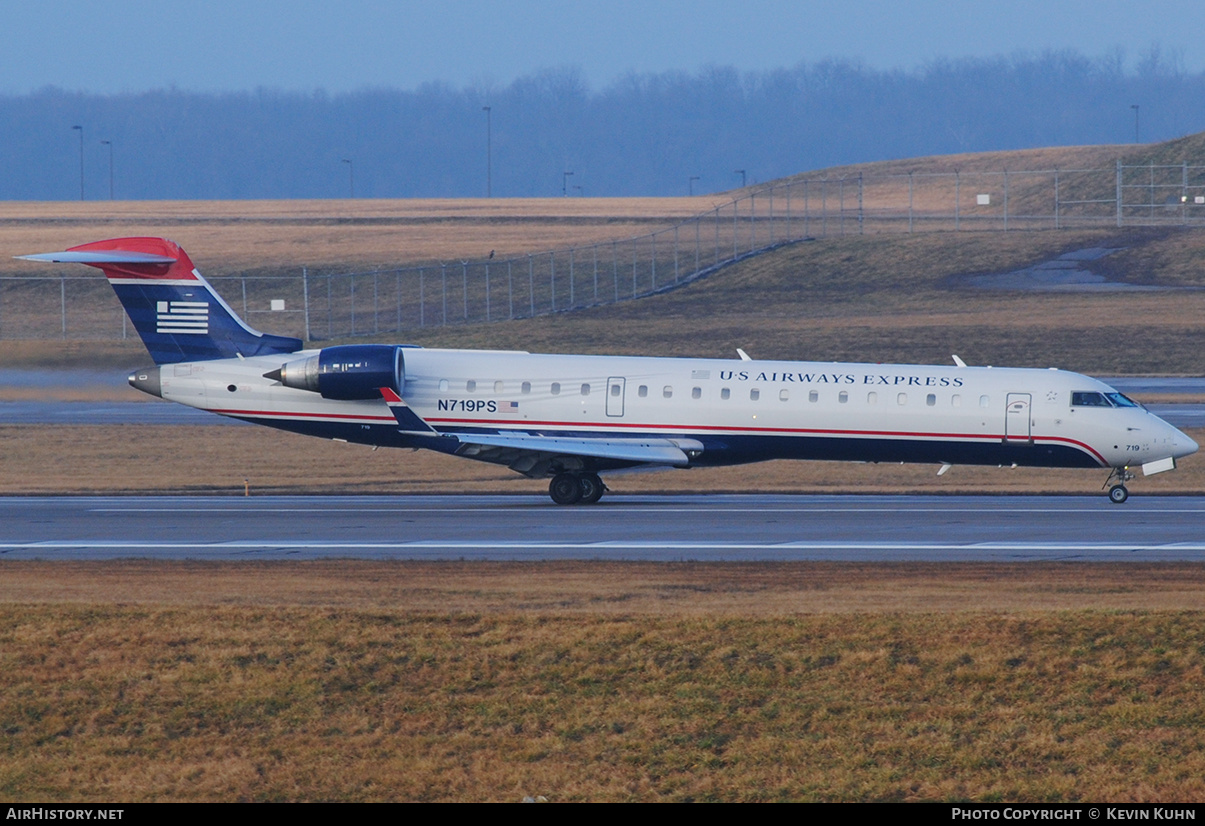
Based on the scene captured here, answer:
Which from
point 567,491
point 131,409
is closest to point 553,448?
point 567,491

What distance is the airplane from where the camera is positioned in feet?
93.7

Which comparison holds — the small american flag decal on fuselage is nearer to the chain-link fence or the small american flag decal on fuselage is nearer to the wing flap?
the wing flap

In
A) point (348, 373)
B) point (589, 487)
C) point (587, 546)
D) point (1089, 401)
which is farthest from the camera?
point (589, 487)

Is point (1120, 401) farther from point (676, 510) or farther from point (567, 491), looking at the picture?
point (567, 491)

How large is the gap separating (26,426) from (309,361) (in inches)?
670

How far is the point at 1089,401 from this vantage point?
2866cm

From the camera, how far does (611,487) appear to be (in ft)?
111

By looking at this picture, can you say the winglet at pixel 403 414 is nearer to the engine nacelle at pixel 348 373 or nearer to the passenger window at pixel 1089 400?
the engine nacelle at pixel 348 373

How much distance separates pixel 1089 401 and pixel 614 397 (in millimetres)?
8900

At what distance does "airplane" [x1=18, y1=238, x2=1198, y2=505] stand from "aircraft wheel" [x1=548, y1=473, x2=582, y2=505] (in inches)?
1.2

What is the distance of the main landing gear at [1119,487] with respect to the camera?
2881 centimetres

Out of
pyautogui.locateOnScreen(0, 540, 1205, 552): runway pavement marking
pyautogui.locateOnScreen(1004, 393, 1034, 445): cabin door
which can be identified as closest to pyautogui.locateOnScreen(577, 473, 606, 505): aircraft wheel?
pyautogui.locateOnScreen(0, 540, 1205, 552): runway pavement marking
